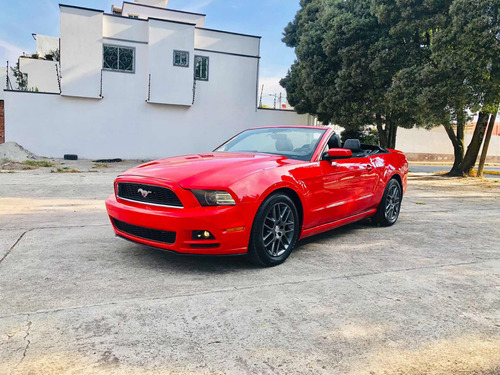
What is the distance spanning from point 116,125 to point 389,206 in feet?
59.4

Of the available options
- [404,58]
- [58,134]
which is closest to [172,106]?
[58,134]

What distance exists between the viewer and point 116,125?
2120cm

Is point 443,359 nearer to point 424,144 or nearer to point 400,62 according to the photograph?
point 400,62

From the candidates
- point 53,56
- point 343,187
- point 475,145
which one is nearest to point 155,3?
point 53,56

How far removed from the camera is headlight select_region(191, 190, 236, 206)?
3.49 m

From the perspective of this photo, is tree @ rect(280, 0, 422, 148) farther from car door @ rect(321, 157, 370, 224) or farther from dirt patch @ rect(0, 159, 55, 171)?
dirt patch @ rect(0, 159, 55, 171)

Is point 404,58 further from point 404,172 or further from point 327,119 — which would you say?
point 404,172

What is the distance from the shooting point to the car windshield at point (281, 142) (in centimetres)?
468

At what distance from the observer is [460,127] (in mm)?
16750

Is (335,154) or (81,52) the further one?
(81,52)

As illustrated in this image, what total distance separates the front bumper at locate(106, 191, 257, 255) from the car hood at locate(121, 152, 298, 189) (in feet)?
0.80

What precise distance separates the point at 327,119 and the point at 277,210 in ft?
59.5

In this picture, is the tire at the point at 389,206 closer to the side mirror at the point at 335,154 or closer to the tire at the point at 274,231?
the side mirror at the point at 335,154

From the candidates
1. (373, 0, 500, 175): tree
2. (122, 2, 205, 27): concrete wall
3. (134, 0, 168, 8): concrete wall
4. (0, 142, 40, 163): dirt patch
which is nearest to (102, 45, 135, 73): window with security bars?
(0, 142, 40, 163): dirt patch
